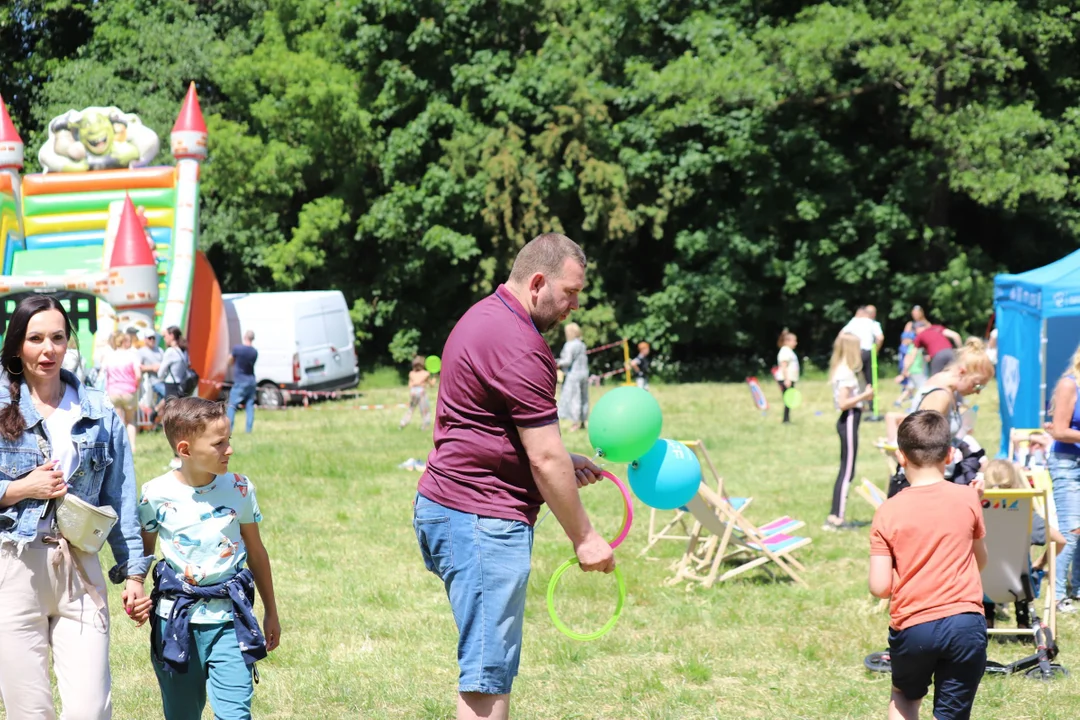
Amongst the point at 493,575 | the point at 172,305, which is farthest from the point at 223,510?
the point at 172,305

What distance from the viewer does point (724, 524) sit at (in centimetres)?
757

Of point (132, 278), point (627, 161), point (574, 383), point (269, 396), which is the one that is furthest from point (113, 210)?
point (627, 161)

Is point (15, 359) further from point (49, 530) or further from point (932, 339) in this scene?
point (932, 339)

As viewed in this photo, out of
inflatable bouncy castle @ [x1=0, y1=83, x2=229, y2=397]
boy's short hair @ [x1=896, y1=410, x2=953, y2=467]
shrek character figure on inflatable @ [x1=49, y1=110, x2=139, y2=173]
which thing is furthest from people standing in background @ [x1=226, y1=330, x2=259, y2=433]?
boy's short hair @ [x1=896, y1=410, x2=953, y2=467]

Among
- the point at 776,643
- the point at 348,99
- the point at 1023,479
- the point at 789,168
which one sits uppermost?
the point at 348,99

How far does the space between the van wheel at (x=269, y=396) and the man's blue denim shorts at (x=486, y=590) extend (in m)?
17.9

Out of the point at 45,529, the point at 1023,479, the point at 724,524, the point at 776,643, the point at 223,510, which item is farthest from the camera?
the point at 724,524

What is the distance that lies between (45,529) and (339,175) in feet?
86.5

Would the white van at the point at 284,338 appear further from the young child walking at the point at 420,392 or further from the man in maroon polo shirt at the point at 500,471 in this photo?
the man in maroon polo shirt at the point at 500,471

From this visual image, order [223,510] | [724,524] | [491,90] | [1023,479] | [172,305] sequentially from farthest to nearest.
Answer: [491,90] < [172,305] < [724,524] < [1023,479] < [223,510]

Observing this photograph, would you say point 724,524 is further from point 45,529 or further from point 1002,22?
point 1002,22

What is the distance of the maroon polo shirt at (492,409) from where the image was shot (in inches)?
135

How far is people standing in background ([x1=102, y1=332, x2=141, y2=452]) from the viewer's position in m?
13.7

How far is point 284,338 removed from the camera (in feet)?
68.5
